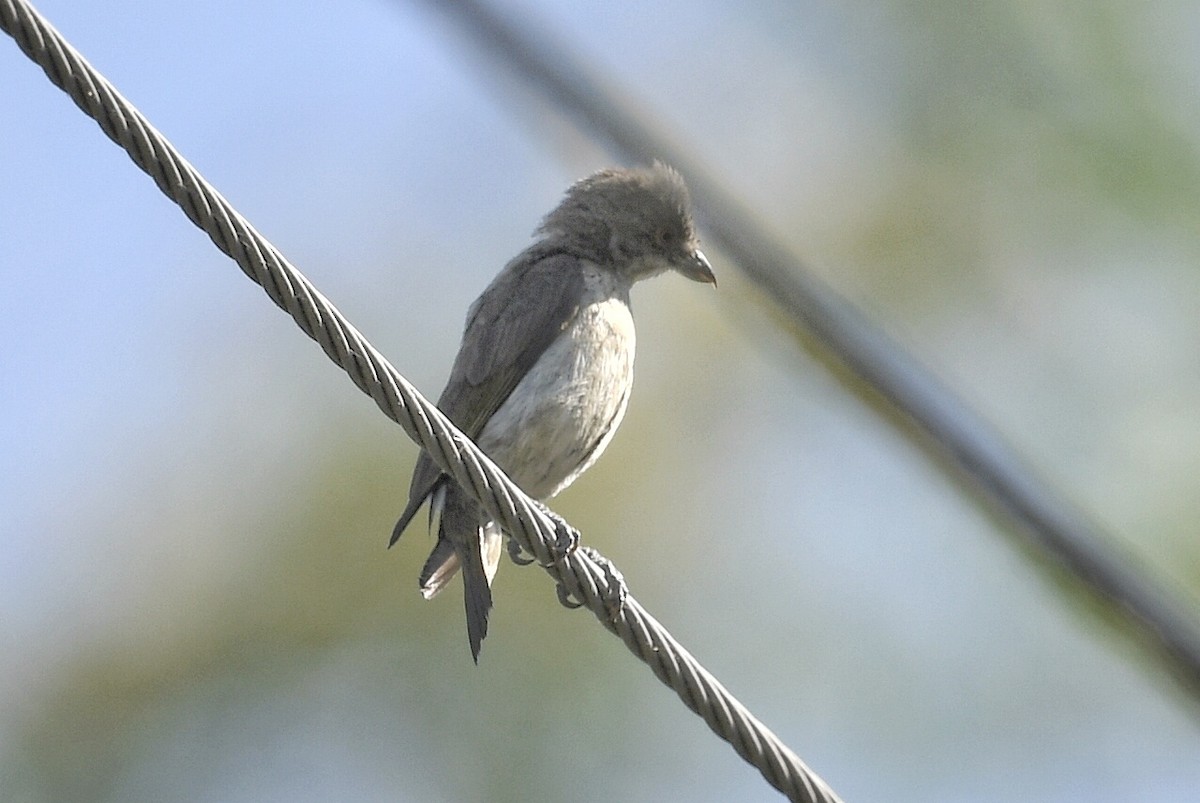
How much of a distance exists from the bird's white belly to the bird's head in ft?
2.57

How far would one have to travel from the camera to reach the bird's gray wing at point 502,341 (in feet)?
21.5

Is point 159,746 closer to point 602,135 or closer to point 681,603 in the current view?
point 681,603

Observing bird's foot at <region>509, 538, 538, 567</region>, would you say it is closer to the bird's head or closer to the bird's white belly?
the bird's white belly

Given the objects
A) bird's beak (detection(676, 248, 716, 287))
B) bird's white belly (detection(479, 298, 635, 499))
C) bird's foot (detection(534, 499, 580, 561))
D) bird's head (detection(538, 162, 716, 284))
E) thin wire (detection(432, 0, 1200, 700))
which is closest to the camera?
thin wire (detection(432, 0, 1200, 700))

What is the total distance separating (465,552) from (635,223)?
1.95 m

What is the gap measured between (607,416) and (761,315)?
2.33m

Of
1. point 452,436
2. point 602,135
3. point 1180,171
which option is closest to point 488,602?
point 452,436

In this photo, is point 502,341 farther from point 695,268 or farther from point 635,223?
point 695,268

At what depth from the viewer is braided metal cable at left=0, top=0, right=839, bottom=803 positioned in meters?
3.35

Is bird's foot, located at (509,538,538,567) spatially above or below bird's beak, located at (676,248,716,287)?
below

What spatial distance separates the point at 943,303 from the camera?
12.5m

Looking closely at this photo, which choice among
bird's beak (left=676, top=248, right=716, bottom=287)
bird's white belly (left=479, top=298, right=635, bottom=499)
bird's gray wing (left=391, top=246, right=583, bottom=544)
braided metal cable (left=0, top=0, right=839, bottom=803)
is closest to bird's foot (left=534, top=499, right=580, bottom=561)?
braided metal cable (left=0, top=0, right=839, bottom=803)

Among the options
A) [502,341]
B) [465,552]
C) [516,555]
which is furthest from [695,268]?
[465,552]

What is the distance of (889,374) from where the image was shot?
360 cm
